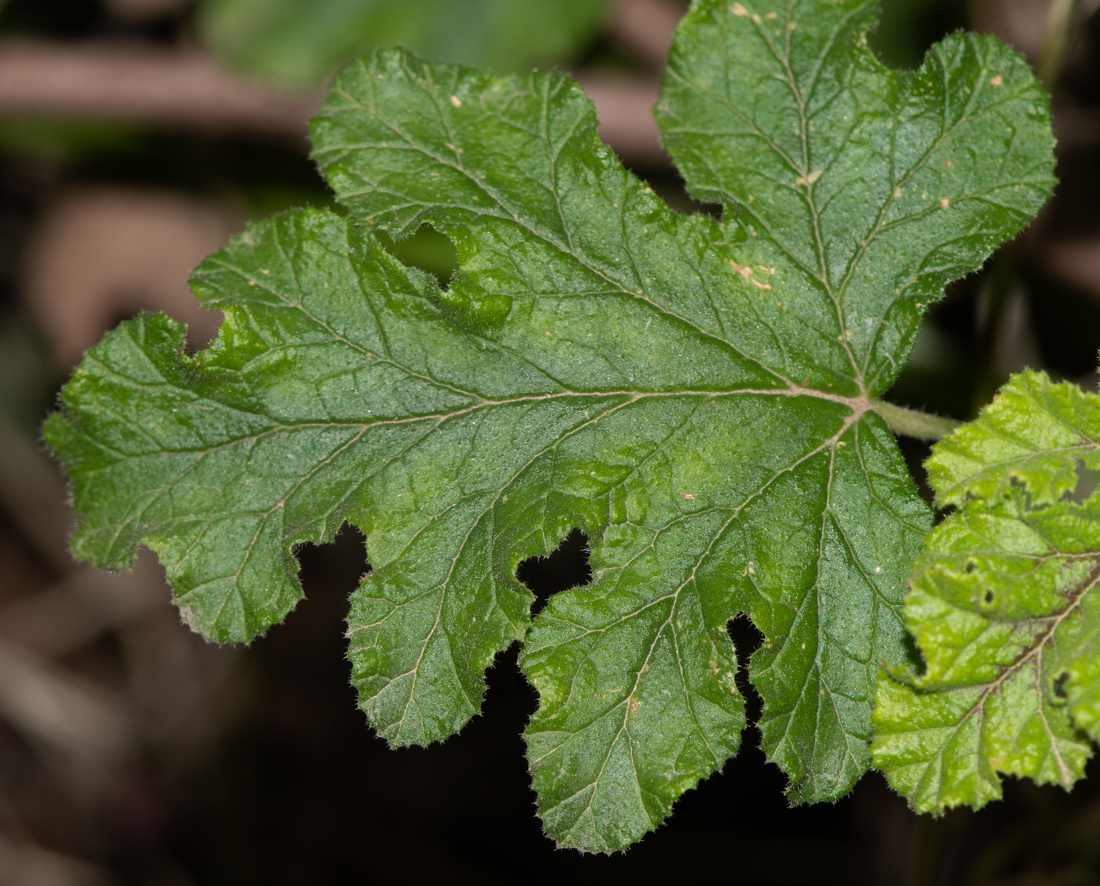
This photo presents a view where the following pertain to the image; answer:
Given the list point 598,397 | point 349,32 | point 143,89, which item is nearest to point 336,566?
point 143,89

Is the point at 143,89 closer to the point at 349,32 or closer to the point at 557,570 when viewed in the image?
the point at 349,32

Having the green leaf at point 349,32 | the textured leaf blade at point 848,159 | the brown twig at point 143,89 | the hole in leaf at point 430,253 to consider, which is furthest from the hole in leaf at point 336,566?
the textured leaf blade at point 848,159

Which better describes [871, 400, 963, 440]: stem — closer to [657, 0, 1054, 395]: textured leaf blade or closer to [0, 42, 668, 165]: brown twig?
[657, 0, 1054, 395]: textured leaf blade

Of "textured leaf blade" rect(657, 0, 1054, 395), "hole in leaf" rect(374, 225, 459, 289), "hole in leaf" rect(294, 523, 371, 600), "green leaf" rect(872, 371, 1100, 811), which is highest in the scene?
"hole in leaf" rect(374, 225, 459, 289)

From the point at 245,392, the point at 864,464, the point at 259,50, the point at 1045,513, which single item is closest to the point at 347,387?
the point at 245,392

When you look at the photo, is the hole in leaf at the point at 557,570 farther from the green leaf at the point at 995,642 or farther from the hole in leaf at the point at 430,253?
the green leaf at the point at 995,642

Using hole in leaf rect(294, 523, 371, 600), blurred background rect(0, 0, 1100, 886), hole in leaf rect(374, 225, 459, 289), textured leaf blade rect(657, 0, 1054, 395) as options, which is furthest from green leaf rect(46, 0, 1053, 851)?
hole in leaf rect(294, 523, 371, 600)

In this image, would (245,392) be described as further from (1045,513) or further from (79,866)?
(79,866)
